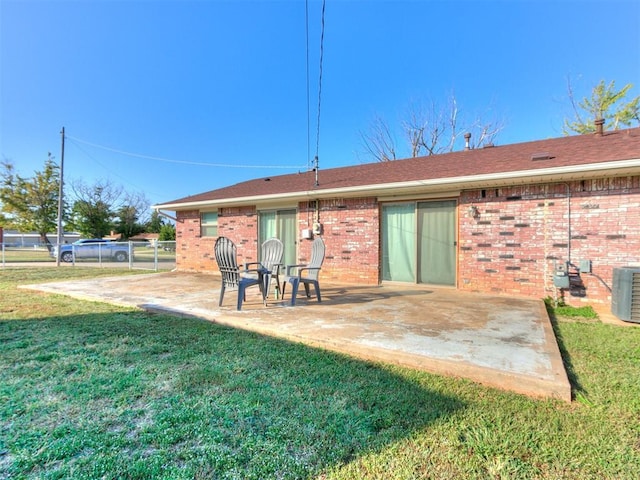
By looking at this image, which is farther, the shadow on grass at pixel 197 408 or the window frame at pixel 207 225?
the window frame at pixel 207 225

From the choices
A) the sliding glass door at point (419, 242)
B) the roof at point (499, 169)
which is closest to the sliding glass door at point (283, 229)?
the roof at point (499, 169)

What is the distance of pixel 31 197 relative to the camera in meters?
23.5

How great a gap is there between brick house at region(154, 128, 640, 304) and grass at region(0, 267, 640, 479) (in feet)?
8.95

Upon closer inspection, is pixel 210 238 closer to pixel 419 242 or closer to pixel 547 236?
pixel 419 242

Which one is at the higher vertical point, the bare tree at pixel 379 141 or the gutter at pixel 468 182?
the bare tree at pixel 379 141

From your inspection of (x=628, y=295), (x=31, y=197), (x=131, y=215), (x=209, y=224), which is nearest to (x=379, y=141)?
(x=209, y=224)

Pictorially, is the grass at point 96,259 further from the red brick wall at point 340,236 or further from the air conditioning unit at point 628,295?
the air conditioning unit at point 628,295

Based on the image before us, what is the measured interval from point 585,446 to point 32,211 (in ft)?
107

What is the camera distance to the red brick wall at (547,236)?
16.5ft

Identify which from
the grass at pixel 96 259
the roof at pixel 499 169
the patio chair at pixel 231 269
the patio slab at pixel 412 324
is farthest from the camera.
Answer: the grass at pixel 96 259

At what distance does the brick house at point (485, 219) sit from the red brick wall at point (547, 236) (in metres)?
0.02

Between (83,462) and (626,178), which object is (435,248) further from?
(83,462)

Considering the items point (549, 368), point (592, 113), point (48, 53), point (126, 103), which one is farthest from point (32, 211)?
point (592, 113)

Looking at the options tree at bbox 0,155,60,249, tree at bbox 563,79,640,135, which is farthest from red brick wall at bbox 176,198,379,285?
tree at bbox 0,155,60,249
